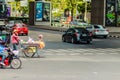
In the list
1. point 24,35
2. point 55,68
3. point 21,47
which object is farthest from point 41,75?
point 24,35

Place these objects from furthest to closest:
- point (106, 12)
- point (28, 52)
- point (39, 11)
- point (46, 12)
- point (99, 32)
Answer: point (39, 11), point (46, 12), point (106, 12), point (99, 32), point (28, 52)

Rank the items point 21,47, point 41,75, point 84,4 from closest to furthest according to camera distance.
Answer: point 41,75 → point 21,47 → point 84,4

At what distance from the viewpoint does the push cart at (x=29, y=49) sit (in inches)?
1117

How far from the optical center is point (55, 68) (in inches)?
859

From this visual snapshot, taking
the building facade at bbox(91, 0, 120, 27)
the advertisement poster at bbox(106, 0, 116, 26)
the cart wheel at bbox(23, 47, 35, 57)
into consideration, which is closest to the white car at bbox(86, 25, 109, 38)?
the building facade at bbox(91, 0, 120, 27)

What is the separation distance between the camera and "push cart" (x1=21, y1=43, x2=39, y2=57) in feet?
93.1

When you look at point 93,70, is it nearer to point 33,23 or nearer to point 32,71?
point 32,71

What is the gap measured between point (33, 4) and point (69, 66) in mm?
59683

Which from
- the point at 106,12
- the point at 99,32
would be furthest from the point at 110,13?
the point at 99,32

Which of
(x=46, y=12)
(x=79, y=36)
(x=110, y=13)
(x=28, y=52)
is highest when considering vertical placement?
(x=46, y=12)

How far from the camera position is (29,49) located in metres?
28.4

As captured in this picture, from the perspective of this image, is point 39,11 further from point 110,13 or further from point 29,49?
point 29,49

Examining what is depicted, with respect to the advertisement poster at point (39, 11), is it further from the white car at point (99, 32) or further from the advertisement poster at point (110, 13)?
the white car at point (99, 32)

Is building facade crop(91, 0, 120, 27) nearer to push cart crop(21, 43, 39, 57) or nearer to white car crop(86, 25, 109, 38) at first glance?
white car crop(86, 25, 109, 38)
